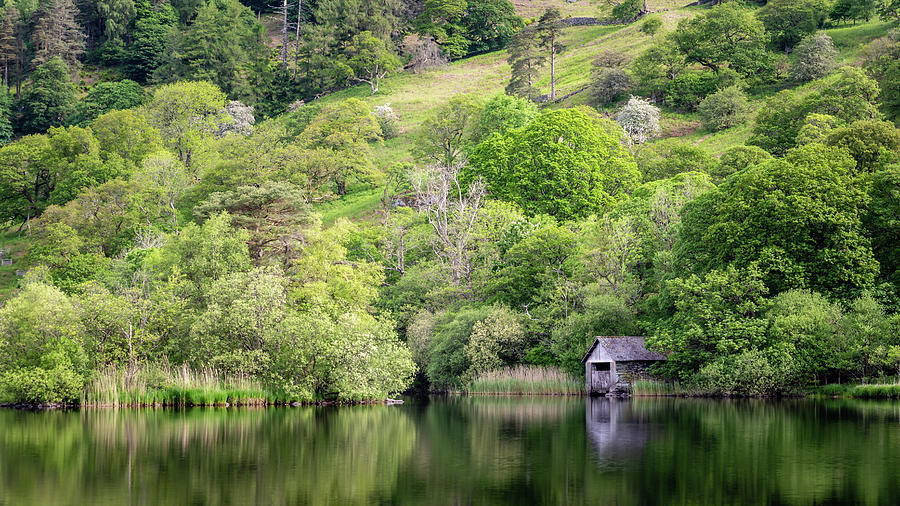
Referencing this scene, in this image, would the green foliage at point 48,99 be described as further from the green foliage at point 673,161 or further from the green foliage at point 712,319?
the green foliage at point 712,319

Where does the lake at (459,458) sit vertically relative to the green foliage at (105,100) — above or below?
below

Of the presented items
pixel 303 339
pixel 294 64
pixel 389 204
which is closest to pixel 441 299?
pixel 303 339

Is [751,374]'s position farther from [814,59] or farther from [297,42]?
[297,42]

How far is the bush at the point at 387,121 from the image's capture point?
10212cm

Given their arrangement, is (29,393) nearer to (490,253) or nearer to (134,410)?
(134,410)

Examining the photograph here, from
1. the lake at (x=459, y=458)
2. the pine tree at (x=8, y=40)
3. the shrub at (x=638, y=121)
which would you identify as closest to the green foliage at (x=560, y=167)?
the shrub at (x=638, y=121)

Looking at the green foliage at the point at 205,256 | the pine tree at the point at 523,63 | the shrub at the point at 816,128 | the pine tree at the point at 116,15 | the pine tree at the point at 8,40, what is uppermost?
the pine tree at the point at 116,15

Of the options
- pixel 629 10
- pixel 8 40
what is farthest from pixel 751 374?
pixel 8 40

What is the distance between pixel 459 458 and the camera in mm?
24031

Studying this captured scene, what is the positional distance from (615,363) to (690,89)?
5548 centimetres

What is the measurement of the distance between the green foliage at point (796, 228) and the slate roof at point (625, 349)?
4961 mm

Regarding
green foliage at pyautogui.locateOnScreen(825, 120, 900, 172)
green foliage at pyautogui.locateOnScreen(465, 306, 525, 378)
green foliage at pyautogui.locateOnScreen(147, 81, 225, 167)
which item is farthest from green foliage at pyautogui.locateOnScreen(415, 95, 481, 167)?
green foliage at pyautogui.locateOnScreen(825, 120, 900, 172)

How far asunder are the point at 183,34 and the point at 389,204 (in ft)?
244

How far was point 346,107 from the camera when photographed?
93062 mm
